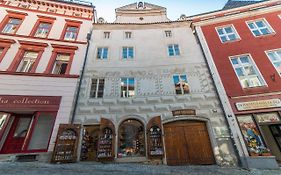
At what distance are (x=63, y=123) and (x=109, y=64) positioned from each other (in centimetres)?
542

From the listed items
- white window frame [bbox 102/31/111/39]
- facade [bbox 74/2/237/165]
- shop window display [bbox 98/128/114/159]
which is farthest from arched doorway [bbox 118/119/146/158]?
white window frame [bbox 102/31/111/39]

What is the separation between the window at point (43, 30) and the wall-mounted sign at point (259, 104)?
624 inches

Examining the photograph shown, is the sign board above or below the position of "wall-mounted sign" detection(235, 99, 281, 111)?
below

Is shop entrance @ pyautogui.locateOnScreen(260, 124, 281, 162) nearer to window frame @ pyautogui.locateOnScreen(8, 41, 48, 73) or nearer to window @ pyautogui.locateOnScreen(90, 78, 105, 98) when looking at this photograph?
window @ pyautogui.locateOnScreen(90, 78, 105, 98)

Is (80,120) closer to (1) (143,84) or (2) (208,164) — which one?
(1) (143,84)

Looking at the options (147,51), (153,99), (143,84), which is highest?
(147,51)

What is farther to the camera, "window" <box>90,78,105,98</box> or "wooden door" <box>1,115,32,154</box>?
"window" <box>90,78,105,98</box>

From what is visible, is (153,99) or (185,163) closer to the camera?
(185,163)

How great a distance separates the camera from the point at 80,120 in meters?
9.52

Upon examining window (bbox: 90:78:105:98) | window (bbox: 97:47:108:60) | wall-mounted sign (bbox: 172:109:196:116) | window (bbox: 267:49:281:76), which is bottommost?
wall-mounted sign (bbox: 172:109:196:116)

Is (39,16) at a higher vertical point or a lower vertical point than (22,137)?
higher

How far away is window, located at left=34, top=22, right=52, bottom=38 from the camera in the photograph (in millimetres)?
12781

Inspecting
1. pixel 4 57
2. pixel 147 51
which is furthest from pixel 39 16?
pixel 147 51

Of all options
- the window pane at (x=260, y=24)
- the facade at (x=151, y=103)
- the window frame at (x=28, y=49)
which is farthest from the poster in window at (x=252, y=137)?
the window frame at (x=28, y=49)
